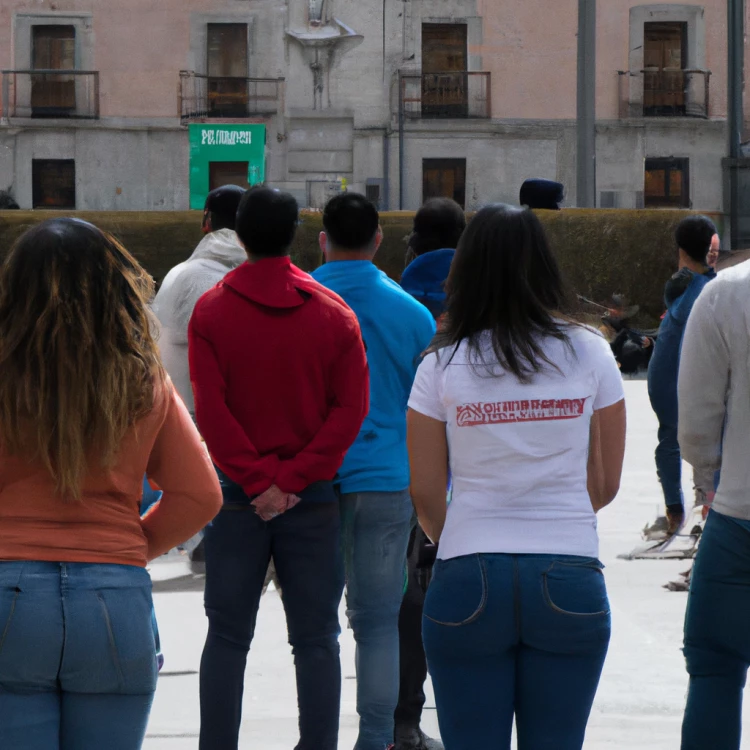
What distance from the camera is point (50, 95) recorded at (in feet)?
103

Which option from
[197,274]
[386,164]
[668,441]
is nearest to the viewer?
[197,274]

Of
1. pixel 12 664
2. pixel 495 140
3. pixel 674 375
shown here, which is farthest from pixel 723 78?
pixel 12 664

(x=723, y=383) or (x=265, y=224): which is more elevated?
(x=265, y=224)

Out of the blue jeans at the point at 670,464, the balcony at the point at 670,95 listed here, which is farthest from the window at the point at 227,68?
the blue jeans at the point at 670,464

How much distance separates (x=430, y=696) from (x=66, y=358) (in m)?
2.79

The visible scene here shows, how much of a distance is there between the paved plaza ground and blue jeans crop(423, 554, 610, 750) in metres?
1.74

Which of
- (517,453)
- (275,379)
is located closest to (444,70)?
(275,379)

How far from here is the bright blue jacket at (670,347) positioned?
6.65 metres

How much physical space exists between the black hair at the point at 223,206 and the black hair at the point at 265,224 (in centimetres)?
169

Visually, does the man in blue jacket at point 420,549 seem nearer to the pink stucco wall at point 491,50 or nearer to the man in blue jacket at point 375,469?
the man in blue jacket at point 375,469

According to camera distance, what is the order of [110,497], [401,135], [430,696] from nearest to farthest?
[110,497] < [430,696] < [401,135]

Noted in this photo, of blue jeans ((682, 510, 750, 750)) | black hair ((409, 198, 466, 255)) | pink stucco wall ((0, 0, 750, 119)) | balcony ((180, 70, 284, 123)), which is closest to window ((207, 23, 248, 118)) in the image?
balcony ((180, 70, 284, 123))

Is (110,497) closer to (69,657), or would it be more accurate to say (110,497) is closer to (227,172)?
(69,657)

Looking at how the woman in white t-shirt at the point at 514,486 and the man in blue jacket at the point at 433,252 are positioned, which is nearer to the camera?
the woman in white t-shirt at the point at 514,486
